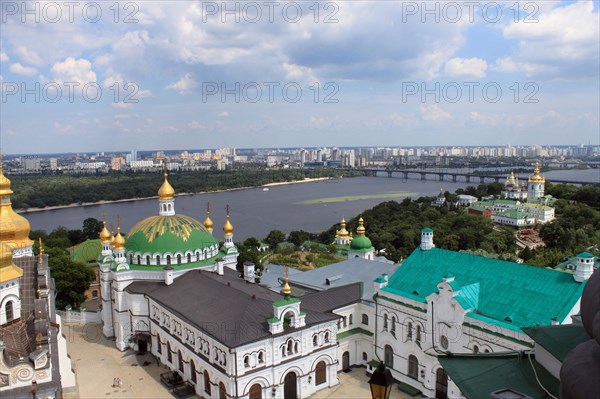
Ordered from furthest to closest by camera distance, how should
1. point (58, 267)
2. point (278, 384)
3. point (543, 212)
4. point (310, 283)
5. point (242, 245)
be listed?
point (543, 212), point (242, 245), point (58, 267), point (310, 283), point (278, 384)

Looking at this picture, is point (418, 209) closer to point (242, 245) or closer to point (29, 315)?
point (242, 245)

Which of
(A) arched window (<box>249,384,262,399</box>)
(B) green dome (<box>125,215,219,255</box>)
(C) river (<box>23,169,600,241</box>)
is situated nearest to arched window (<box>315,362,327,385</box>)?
(A) arched window (<box>249,384,262,399</box>)

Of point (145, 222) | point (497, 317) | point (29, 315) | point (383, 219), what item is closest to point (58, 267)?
point (145, 222)

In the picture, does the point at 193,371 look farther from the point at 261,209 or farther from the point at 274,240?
the point at 261,209

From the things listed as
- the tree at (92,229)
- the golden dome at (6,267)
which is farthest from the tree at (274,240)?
the golden dome at (6,267)

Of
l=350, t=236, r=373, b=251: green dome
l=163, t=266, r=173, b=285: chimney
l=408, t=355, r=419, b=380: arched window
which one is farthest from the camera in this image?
l=350, t=236, r=373, b=251: green dome

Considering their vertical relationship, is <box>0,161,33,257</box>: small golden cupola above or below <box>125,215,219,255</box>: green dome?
above

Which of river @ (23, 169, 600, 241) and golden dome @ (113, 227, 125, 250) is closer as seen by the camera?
golden dome @ (113, 227, 125, 250)

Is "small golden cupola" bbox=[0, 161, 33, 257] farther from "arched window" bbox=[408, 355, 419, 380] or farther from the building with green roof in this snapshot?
"arched window" bbox=[408, 355, 419, 380]
